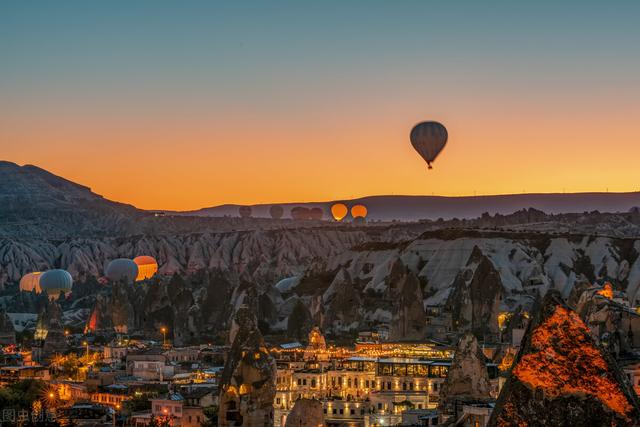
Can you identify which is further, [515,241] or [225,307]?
[515,241]

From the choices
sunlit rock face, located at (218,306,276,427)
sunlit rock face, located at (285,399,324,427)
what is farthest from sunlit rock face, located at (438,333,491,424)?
sunlit rock face, located at (218,306,276,427)

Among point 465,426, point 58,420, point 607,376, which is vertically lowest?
point 58,420

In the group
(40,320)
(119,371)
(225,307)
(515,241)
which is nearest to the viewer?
(119,371)

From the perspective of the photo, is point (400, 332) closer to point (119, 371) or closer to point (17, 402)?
point (119, 371)

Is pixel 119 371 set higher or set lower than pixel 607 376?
lower

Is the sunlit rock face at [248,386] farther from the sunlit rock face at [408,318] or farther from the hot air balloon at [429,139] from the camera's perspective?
the sunlit rock face at [408,318]

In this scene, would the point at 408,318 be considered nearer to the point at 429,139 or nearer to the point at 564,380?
the point at 429,139

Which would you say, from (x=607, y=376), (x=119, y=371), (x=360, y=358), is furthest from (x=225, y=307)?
(x=607, y=376)

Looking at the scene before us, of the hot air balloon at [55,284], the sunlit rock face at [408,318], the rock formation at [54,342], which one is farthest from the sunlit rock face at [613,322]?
the hot air balloon at [55,284]
